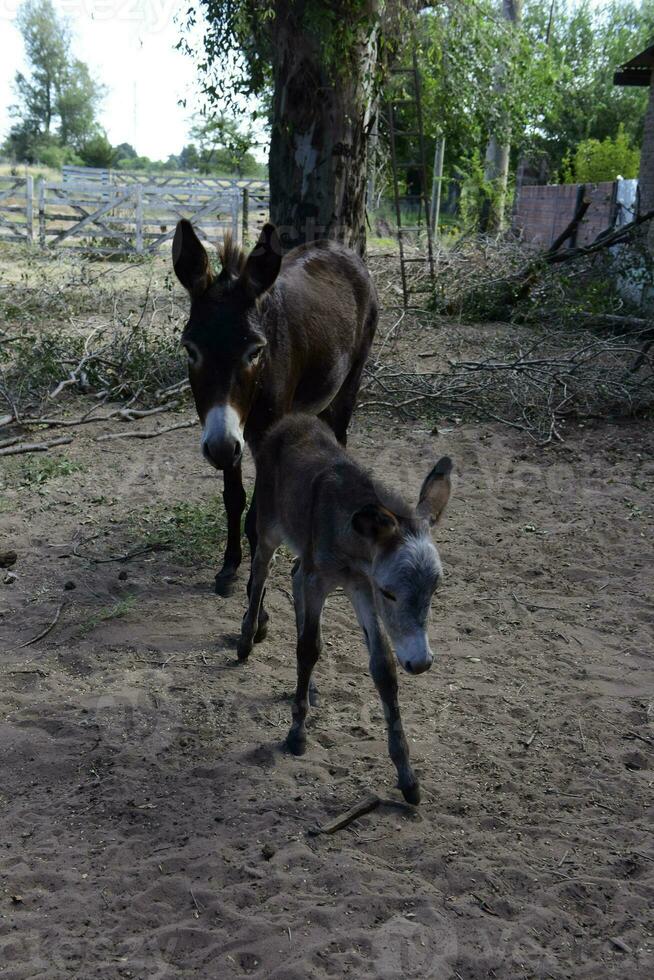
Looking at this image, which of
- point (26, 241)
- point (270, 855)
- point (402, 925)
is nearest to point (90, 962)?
point (270, 855)

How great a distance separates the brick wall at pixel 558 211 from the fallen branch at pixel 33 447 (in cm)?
1159

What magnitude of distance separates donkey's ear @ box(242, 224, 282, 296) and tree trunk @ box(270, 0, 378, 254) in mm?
3676

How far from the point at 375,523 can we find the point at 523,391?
6.90 m

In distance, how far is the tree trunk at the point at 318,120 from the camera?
7969 millimetres

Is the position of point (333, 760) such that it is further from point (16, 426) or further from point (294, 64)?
point (294, 64)

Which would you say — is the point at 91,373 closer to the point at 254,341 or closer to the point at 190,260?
the point at 190,260

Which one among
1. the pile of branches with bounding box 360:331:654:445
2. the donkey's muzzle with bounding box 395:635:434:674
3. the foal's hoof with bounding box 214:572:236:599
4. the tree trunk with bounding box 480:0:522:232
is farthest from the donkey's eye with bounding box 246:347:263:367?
the tree trunk with bounding box 480:0:522:232

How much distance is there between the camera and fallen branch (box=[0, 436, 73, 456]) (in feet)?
25.2

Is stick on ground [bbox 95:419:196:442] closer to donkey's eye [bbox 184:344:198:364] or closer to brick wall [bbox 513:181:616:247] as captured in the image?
donkey's eye [bbox 184:344:198:364]

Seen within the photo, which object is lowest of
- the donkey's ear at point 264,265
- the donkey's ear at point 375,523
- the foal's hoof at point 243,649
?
the foal's hoof at point 243,649

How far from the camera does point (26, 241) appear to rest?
22.0 m

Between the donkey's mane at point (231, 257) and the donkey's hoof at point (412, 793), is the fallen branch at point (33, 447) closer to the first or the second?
the donkey's mane at point (231, 257)

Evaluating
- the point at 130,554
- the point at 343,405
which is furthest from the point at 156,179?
the point at 130,554

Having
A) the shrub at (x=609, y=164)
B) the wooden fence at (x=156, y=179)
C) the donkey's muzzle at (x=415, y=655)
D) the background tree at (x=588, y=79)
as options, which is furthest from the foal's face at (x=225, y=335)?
the background tree at (x=588, y=79)
